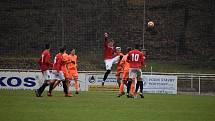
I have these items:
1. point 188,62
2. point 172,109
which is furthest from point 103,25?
point 172,109

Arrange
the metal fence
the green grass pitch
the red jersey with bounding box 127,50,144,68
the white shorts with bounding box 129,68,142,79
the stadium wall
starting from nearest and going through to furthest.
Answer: the green grass pitch, the red jersey with bounding box 127,50,144,68, the white shorts with bounding box 129,68,142,79, the stadium wall, the metal fence

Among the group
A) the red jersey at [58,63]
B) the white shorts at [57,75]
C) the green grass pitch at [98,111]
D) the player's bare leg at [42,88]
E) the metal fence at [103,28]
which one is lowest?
the green grass pitch at [98,111]

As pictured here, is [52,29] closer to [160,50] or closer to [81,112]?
[160,50]

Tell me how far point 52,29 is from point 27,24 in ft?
9.62

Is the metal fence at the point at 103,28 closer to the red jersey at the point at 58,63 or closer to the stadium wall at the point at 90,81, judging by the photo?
the stadium wall at the point at 90,81

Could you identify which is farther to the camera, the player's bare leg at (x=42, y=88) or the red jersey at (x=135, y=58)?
the red jersey at (x=135, y=58)

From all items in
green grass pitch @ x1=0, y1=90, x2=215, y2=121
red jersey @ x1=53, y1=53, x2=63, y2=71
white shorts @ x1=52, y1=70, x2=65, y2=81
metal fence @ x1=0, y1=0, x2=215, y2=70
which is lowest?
green grass pitch @ x1=0, y1=90, x2=215, y2=121

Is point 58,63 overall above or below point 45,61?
below

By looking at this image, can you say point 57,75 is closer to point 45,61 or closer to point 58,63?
point 58,63

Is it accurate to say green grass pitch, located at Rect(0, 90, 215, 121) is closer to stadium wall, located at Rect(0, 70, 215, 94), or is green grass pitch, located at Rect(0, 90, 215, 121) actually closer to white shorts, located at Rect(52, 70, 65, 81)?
white shorts, located at Rect(52, 70, 65, 81)

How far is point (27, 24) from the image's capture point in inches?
1871

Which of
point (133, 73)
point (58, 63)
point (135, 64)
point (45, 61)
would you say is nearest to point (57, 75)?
point (58, 63)

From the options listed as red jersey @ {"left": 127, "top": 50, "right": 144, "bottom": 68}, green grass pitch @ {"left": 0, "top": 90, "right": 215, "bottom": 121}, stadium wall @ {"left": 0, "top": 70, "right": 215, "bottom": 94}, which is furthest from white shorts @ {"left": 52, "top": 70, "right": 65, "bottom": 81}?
stadium wall @ {"left": 0, "top": 70, "right": 215, "bottom": 94}

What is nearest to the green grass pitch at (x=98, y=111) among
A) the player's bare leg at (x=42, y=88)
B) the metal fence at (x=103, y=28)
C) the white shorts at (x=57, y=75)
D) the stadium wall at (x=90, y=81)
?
the player's bare leg at (x=42, y=88)
